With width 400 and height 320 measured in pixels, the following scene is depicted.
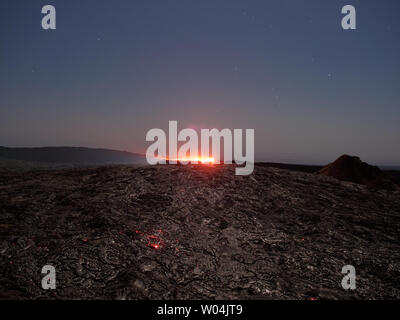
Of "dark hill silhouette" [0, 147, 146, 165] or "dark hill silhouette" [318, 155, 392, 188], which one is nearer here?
"dark hill silhouette" [318, 155, 392, 188]

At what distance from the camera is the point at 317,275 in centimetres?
336

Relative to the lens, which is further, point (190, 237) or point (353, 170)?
point (353, 170)

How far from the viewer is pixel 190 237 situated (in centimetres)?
397

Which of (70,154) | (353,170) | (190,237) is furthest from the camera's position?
(70,154)

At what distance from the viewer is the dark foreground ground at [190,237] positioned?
10.0 ft

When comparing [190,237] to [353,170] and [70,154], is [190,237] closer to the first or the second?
[353,170]

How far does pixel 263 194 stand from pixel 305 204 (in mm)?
943

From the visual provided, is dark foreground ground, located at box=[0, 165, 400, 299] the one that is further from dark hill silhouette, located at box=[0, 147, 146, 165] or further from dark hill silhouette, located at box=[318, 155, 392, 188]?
dark hill silhouette, located at box=[0, 147, 146, 165]

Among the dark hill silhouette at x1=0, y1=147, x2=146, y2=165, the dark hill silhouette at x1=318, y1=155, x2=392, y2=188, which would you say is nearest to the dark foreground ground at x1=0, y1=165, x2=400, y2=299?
the dark hill silhouette at x1=318, y1=155, x2=392, y2=188

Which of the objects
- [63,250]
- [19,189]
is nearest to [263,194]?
[63,250]

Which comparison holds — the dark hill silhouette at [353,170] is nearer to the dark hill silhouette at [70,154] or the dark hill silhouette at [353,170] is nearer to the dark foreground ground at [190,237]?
the dark foreground ground at [190,237]

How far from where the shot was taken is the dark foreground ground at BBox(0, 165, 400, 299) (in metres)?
3.06

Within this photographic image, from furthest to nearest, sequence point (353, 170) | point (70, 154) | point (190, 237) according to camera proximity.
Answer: point (70, 154)
point (353, 170)
point (190, 237)

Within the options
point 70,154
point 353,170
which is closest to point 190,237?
point 353,170
